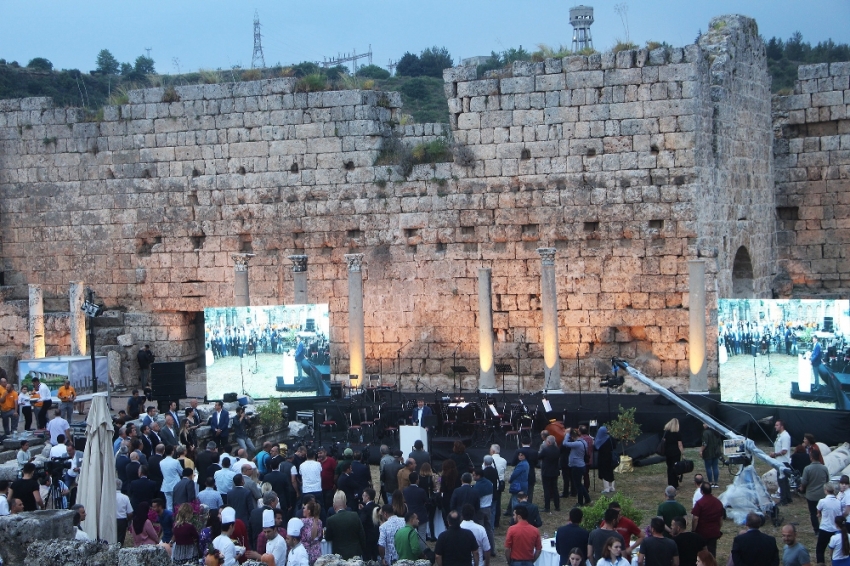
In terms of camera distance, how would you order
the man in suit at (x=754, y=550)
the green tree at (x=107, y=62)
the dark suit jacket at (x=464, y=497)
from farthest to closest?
the green tree at (x=107, y=62), the dark suit jacket at (x=464, y=497), the man in suit at (x=754, y=550)

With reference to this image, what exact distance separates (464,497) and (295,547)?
192 cm

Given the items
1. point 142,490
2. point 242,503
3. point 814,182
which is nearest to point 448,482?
point 242,503

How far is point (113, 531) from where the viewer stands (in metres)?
13.1

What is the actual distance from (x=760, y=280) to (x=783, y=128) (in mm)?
2952

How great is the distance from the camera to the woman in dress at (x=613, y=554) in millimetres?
10539

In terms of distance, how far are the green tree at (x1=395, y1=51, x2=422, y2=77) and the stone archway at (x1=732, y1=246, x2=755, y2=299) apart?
25.1m

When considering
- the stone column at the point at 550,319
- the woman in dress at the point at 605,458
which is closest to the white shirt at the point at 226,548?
the woman in dress at the point at 605,458

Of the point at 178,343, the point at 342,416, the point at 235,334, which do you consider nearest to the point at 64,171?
the point at 178,343

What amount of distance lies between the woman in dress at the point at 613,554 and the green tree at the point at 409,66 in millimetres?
36859

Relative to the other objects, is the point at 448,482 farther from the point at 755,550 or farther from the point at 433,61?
the point at 433,61

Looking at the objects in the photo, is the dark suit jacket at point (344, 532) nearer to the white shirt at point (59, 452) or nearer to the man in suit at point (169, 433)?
the white shirt at point (59, 452)

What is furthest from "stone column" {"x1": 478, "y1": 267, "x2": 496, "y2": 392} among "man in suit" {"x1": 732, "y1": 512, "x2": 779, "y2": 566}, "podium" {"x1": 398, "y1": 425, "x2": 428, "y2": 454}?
"man in suit" {"x1": 732, "y1": 512, "x2": 779, "y2": 566}

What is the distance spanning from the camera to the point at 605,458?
16.0 m

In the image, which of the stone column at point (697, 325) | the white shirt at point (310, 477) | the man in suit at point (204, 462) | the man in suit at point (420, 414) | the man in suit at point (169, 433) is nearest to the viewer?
→ the white shirt at point (310, 477)
